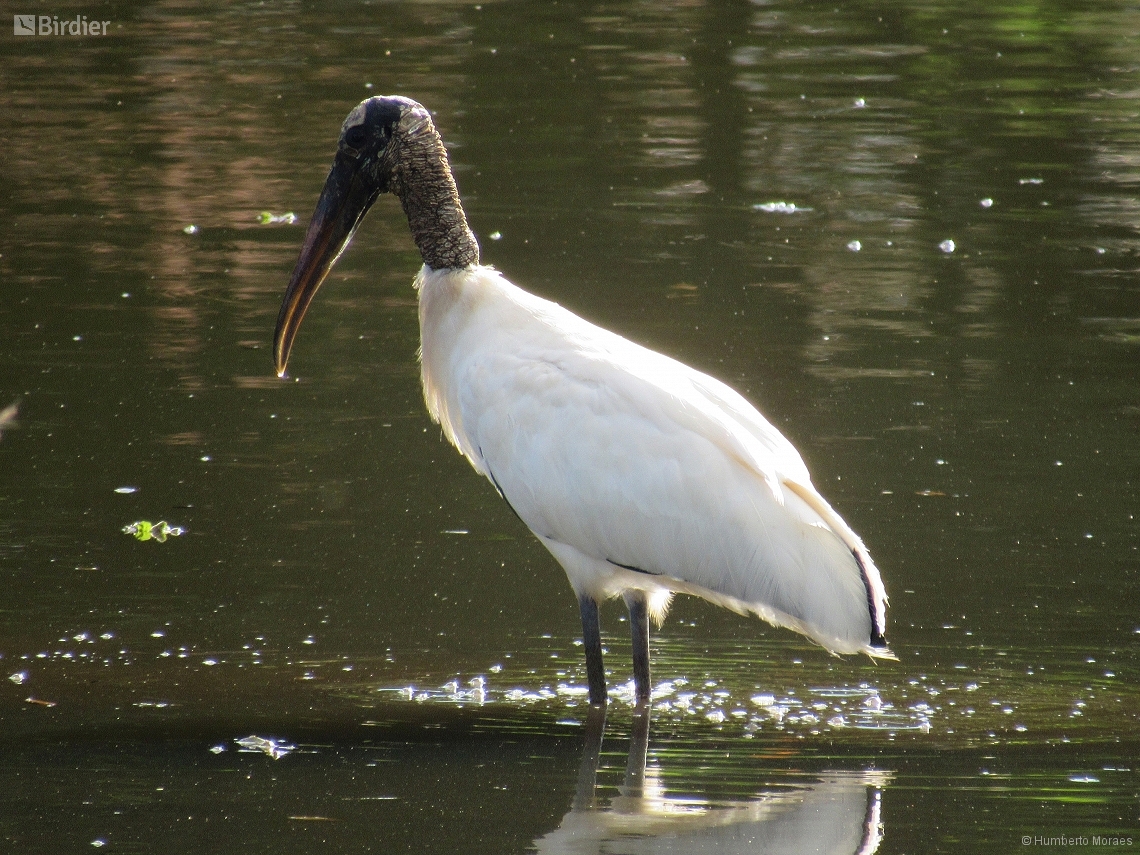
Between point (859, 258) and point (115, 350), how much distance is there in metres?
4.44

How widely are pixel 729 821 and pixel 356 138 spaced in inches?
109

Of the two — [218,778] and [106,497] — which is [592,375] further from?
[106,497]

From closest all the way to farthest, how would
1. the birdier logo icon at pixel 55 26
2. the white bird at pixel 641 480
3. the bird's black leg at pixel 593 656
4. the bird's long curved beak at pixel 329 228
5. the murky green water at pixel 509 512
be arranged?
the murky green water at pixel 509 512
the white bird at pixel 641 480
the bird's black leg at pixel 593 656
the bird's long curved beak at pixel 329 228
the birdier logo icon at pixel 55 26

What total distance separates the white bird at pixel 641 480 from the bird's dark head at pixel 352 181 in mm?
603

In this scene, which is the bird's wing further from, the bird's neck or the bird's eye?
the bird's eye

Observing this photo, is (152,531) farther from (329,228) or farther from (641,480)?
(641,480)

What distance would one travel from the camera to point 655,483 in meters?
5.70

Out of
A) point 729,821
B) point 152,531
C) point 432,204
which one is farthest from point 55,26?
point 729,821

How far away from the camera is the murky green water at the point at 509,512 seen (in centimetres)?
521

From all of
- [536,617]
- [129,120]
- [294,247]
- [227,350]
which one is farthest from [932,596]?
[129,120]

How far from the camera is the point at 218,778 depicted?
5.25 metres

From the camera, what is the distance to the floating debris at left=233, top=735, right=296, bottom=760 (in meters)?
5.44

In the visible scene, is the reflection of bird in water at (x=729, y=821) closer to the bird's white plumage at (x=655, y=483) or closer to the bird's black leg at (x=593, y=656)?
the bird's black leg at (x=593, y=656)

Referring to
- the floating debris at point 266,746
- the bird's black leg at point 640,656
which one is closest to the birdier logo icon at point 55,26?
the bird's black leg at point 640,656
